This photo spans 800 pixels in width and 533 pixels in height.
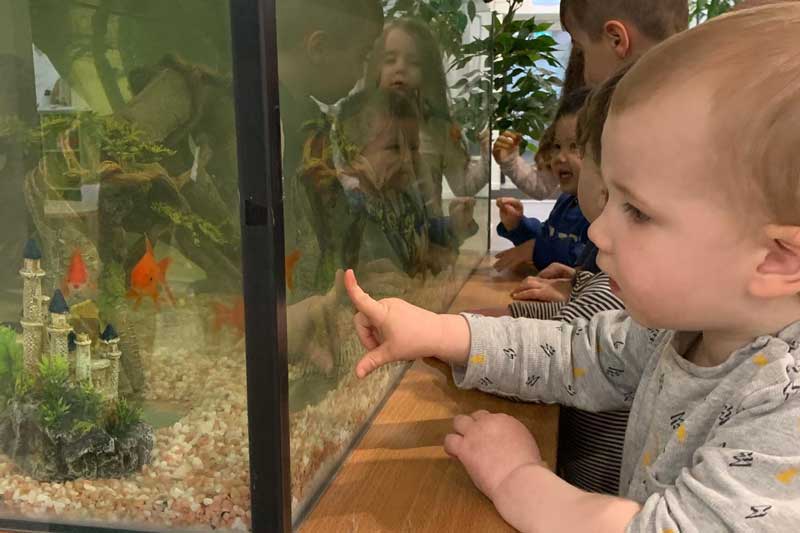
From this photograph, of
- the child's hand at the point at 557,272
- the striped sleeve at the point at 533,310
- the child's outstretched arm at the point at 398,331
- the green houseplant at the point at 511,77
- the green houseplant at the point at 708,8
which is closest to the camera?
the child's outstretched arm at the point at 398,331

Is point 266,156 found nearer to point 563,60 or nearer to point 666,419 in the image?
point 666,419

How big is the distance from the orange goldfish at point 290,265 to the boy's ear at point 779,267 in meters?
0.35

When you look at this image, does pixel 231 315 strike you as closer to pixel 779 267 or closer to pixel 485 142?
pixel 779 267

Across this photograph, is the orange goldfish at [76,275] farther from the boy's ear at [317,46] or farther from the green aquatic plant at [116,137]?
the boy's ear at [317,46]

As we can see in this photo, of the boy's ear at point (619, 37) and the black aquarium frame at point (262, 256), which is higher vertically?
the boy's ear at point (619, 37)

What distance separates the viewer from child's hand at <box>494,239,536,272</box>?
1.80 metres

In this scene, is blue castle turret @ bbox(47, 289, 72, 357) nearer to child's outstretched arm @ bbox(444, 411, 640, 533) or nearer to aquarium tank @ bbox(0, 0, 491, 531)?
aquarium tank @ bbox(0, 0, 491, 531)

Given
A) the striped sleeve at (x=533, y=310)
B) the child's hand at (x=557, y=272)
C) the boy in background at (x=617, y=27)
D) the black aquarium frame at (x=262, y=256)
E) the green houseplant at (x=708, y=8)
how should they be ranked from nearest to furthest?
the black aquarium frame at (x=262, y=256)
the striped sleeve at (x=533, y=310)
the boy in background at (x=617, y=27)
the child's hand at (x=557, y=272)
the green houseplant at (x=708, y=8)

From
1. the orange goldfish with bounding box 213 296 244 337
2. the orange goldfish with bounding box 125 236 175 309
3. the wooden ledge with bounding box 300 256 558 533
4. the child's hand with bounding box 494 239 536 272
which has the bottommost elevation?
the wooden ledge with bounding box 300 256 558 533

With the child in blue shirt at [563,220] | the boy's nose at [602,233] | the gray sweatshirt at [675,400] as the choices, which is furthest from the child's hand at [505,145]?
the boy's nose at [602,233]

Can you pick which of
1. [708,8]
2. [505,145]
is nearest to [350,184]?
[505,145]

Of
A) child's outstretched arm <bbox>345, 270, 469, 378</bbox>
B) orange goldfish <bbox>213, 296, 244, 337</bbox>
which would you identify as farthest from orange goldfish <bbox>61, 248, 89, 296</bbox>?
child's outstretched arm <bbox>345, 270, 469, 378</bbox>

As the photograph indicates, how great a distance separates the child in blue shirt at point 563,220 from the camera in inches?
62.4

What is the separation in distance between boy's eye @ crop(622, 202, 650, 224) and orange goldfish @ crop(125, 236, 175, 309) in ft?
1.18
